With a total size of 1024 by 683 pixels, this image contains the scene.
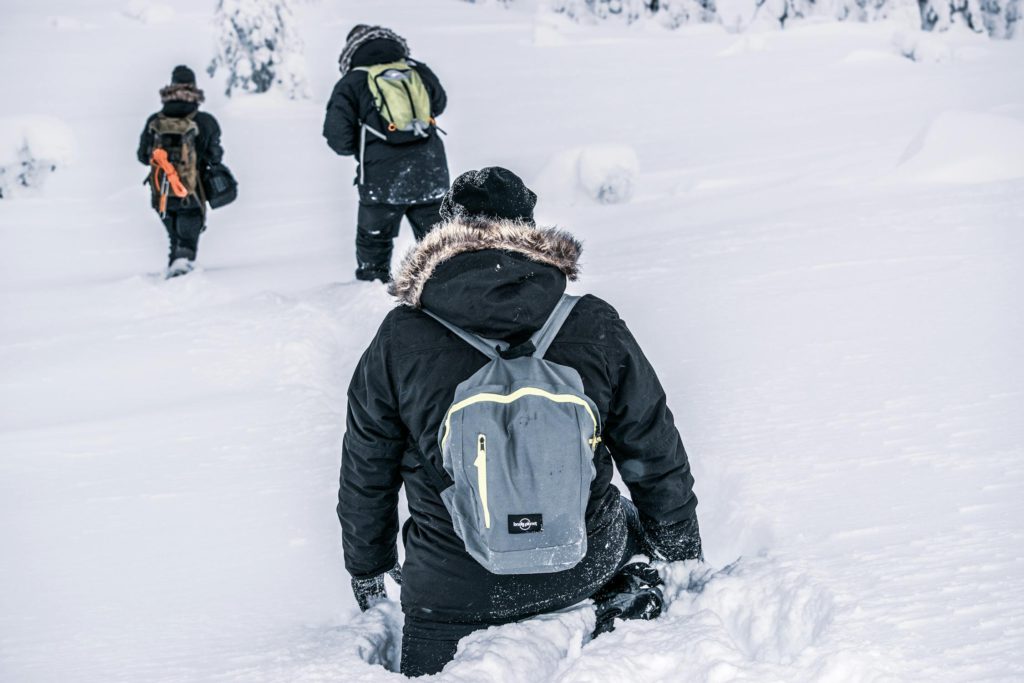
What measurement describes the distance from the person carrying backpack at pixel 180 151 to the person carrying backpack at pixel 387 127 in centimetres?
123

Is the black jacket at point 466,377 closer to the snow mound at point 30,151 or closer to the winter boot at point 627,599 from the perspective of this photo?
the winter boot at point 627,599

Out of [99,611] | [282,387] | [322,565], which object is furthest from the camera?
[282,387]

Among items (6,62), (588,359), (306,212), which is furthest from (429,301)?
(6,62)

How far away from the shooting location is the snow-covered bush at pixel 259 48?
2103 centimetres

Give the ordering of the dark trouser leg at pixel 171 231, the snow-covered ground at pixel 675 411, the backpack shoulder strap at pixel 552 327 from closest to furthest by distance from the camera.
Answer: the backpack shoulder strap at pixel 552 327, the snow-covered ground at pixel 675 411, the dark trouser leg at pixel 171 231

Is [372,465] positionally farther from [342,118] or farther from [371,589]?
[342,118]

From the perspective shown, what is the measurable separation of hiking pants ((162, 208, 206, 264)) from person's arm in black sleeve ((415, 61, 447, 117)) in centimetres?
198

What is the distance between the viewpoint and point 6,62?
21828mm

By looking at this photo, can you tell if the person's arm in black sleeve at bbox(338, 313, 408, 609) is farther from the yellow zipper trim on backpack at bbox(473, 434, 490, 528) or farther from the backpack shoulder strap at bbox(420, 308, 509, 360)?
the yellow zipper trim on backpack at bbox(473, 434, 490, 528)

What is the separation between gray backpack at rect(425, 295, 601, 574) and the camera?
5.76 feet

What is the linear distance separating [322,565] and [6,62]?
2301cm

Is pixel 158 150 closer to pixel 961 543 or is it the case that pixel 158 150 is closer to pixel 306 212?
pixel 306 212

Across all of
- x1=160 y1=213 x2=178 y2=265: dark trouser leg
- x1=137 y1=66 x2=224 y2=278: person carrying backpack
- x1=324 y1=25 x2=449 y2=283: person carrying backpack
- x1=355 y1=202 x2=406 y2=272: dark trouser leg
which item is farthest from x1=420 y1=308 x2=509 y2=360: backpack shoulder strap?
x1=160 y1=213 x2=178 y2=265: dark trouser leg

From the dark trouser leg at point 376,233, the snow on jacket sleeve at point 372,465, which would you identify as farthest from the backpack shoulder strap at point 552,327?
the dark trouser leg at point 376,233
